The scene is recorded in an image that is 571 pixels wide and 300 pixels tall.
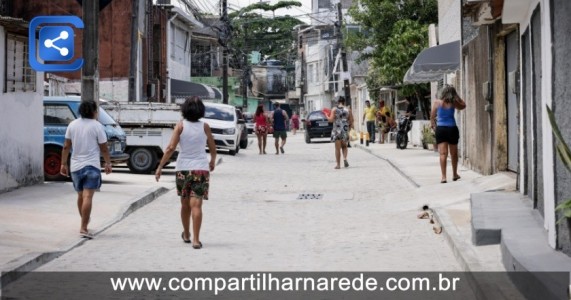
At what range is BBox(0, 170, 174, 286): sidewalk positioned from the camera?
1012 cm

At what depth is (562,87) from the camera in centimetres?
846

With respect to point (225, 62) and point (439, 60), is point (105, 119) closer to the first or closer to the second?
point (439, 60)

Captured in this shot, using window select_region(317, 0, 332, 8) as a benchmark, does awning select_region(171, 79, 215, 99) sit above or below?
below

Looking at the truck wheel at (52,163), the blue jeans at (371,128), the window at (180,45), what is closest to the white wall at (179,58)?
the window at (180,45)

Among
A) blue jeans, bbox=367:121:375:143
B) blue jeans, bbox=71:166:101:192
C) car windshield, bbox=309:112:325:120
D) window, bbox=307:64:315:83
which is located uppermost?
window, bbox=307:64:315:83

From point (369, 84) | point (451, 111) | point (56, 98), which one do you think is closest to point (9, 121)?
point (56, 98)

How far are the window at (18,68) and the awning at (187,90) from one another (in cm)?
3134

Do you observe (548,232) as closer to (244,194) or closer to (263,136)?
(244,194)

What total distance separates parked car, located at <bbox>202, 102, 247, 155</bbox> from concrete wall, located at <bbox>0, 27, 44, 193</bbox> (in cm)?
1400

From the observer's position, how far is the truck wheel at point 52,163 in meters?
20.1

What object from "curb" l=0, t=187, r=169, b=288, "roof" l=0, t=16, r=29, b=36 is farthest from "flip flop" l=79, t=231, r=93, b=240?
"roof" l=0, t=16, r=29, b=36

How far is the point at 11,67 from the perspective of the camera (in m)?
17.4

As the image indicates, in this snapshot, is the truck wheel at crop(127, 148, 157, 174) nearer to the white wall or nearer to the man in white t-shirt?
the man in white t-shirt

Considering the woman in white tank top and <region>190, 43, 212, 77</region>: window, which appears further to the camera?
<region>190, 43, 212, 77</region>: window
